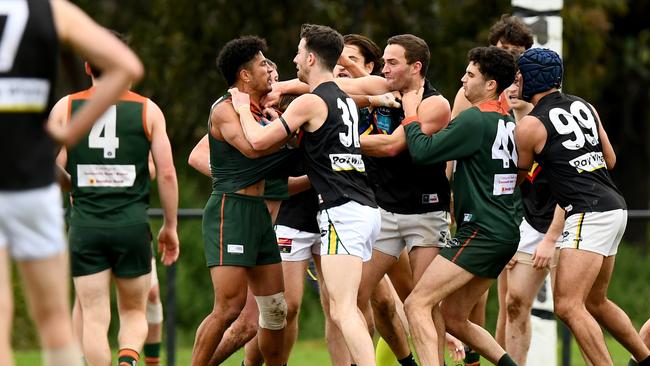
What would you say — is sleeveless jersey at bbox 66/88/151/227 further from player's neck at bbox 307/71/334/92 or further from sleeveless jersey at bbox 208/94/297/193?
player's neck at bbox 307/71/334/92

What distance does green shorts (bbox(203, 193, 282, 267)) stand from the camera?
865 centimetres

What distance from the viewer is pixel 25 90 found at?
543cm

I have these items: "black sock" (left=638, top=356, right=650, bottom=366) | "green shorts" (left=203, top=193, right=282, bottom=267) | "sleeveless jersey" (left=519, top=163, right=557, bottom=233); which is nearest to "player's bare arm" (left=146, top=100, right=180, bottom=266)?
"green shorts" (left=203, top=193, right=282, bottom=267)

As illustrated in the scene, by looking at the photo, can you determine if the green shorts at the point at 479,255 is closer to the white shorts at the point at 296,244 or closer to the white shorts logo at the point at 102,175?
the white shorts at the point at 296,244

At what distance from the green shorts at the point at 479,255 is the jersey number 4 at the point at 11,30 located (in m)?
3.90

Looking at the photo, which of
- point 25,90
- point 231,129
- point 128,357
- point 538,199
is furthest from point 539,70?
point 25,90

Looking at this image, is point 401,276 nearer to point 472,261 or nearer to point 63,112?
point 472,261

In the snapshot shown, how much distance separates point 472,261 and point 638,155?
1259 cm

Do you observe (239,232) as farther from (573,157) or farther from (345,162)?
(573,157)

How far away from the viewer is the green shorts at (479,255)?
8.48 meters

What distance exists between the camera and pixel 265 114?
893 centimetres

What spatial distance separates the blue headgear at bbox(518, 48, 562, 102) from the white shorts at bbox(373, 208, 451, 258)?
1.14 meters

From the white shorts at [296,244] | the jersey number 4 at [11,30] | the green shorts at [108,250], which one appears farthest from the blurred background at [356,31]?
the jersey number 4 at [11,30]

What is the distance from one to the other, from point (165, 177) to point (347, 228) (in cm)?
120
